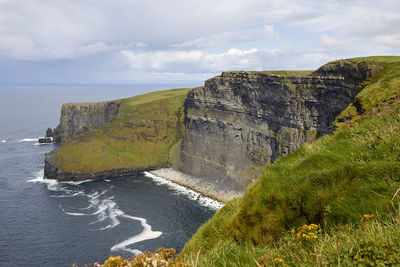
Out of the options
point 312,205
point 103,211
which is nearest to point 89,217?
point 103,211

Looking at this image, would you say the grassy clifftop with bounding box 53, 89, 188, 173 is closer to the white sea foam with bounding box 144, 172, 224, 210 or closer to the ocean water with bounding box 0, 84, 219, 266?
the ocean water with bounding box 0, 84, 219, 266

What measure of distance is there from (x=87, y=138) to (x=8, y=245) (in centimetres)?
7572

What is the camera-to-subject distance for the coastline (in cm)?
9406

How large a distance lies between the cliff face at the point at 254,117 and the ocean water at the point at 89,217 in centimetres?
1975

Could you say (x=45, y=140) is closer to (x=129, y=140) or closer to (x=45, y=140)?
(x=45, y=140)

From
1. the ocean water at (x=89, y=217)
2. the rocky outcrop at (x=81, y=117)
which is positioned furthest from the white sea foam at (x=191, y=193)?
the rocky outcrop at (x=81, y=117)

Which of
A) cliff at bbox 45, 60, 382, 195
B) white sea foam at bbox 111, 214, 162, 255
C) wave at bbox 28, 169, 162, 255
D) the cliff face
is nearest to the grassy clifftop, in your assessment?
cliff at bbox 45, 60, 382, 195

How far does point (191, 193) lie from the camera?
96438mm

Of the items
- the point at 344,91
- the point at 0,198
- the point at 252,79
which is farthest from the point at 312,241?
the point at 0,198

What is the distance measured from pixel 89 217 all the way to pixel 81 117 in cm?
11379

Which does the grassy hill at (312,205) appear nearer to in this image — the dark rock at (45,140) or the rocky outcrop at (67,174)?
the rocky outcrop at (67,174)

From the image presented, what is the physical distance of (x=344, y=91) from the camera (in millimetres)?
66562

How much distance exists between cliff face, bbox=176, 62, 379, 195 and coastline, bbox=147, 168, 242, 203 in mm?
3486

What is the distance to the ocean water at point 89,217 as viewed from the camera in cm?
5950
